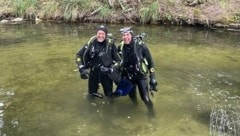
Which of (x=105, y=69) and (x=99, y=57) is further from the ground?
(x=99, y=57)

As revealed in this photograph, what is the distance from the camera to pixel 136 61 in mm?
6883

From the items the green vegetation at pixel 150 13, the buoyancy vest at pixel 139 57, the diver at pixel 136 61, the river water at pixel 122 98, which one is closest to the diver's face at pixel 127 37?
the diver at pixel 136 61

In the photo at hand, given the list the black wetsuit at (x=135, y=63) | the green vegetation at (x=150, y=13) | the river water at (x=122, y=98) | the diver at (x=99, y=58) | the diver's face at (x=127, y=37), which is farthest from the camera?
the green vegetation at (x=150, y=13)

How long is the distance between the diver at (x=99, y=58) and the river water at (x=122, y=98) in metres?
0.64

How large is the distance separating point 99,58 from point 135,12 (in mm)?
9054

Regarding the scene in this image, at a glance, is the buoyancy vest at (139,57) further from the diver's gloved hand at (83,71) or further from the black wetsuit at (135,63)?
the diver's gloved hand at (83,71)

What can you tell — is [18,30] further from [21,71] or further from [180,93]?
[180,93]

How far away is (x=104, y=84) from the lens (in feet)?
24.5

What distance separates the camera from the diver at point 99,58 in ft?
23.3

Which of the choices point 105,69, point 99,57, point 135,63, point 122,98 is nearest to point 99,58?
point 99,57

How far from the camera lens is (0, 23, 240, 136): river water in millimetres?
6586

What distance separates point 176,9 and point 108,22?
115 inches

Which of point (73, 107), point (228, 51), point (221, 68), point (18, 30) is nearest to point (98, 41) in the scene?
point (73, 107)

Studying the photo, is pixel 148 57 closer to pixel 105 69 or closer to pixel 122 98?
pixel 105 69
